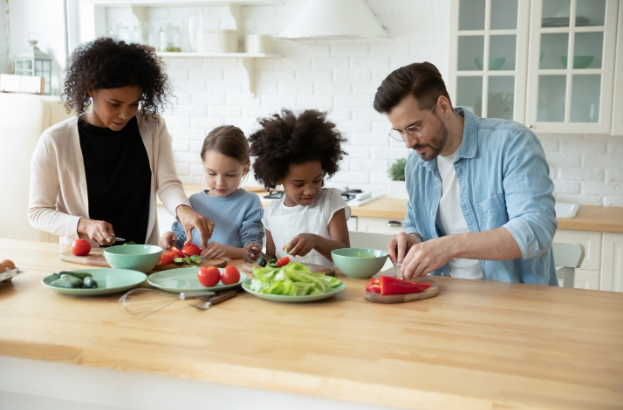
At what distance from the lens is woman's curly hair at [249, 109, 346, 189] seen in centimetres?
226

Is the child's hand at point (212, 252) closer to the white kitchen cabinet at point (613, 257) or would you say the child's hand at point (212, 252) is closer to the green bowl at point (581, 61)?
the white kitchen cabinet at point (613, 257)

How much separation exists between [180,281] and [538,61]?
2444mm

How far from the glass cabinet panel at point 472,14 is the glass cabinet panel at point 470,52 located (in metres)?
0.06

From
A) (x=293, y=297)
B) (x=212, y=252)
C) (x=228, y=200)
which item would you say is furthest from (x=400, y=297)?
(x=228, y=200)

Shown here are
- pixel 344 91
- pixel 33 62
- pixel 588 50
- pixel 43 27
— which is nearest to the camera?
pixel 588 50

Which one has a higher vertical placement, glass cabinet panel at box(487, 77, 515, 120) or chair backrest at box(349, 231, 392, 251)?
glass cabinet panel at box(487, 77, 515, 120)

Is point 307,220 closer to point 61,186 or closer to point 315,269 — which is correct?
point 315,269

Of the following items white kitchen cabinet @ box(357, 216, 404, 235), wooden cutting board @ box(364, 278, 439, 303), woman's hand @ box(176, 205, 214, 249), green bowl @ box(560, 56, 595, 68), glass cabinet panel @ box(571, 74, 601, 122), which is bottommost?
white kitchen cabinet @ box(357, 216, 404, 235)

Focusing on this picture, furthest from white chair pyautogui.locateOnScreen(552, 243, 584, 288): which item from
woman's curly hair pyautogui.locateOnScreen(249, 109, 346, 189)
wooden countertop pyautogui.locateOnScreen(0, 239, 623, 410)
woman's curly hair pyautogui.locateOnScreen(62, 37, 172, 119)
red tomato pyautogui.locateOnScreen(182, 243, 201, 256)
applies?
woman's curly hair pyautogui.locateOnScreen(62, 37, 172, 119)

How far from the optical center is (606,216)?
11.1 ft

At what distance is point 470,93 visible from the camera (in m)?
3.58

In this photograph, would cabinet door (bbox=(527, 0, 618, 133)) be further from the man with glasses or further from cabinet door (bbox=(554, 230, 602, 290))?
the man with glasses

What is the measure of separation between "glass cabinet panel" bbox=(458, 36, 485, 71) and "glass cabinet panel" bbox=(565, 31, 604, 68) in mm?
472

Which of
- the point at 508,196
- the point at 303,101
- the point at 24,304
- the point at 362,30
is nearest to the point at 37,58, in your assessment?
Answer: the point at 303,101
